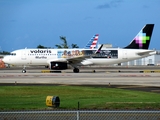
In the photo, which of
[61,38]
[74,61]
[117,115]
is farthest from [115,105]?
[61,38]

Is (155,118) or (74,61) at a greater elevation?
(74,61)

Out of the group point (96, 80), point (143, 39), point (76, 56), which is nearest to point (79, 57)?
point (76, 56)

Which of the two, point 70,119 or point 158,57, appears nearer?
point 70,119

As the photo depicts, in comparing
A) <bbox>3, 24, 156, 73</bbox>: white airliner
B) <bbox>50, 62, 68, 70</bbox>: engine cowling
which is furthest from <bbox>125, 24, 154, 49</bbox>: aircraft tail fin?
<bbox>50, 62, 68, 70</bbox>: engine cowling

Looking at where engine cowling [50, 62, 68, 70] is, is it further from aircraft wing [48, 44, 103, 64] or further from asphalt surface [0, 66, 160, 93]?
asphalt surface [0, 66, 160, 93]

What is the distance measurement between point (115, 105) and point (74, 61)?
124ft

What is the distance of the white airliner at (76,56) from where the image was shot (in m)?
57.8

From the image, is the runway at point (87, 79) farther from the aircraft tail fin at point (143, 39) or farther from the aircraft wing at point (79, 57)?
the aircraft tail fin at point (143, 39)

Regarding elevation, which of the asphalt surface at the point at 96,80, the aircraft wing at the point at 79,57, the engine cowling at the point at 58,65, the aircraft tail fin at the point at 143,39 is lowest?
the asphalt surface at the point at 96,80

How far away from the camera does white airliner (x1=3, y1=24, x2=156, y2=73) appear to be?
57750mm

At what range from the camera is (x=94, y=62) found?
60062mm

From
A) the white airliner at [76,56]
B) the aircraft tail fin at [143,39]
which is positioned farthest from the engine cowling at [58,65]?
the aircraft tail fin at [143,39]

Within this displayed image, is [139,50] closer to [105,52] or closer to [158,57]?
[105,52]

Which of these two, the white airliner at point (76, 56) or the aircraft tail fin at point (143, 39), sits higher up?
the aircraft tail fin at point (143, 39)
